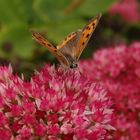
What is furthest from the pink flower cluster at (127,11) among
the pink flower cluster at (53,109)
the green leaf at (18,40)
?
the pink flower cluster at (53,109)

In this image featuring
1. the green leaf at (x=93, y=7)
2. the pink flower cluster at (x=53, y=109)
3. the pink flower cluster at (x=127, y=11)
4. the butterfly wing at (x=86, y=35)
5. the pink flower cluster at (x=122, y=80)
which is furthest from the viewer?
the pink flower cluster at (x=127, y=11)

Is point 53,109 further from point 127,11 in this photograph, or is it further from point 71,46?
point 127,11

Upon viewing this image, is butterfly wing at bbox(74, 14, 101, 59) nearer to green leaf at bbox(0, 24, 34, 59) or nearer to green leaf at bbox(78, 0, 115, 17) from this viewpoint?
green leaf at bbox(0, 24, 34, 59)

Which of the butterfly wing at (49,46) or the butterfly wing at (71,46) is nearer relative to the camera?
the butterfly wing at (49,46)

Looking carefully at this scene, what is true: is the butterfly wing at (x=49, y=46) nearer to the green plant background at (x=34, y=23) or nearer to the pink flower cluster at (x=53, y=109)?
the pink flower cluster at (x=53, y=109)

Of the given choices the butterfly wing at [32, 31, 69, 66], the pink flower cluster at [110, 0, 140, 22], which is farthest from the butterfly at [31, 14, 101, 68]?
the pink flower cluster at [110, 0, 140, 22]

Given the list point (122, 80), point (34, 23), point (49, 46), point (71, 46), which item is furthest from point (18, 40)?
point (49, 46)

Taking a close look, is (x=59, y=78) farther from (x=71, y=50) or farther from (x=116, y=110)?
(x=116, y=110)
